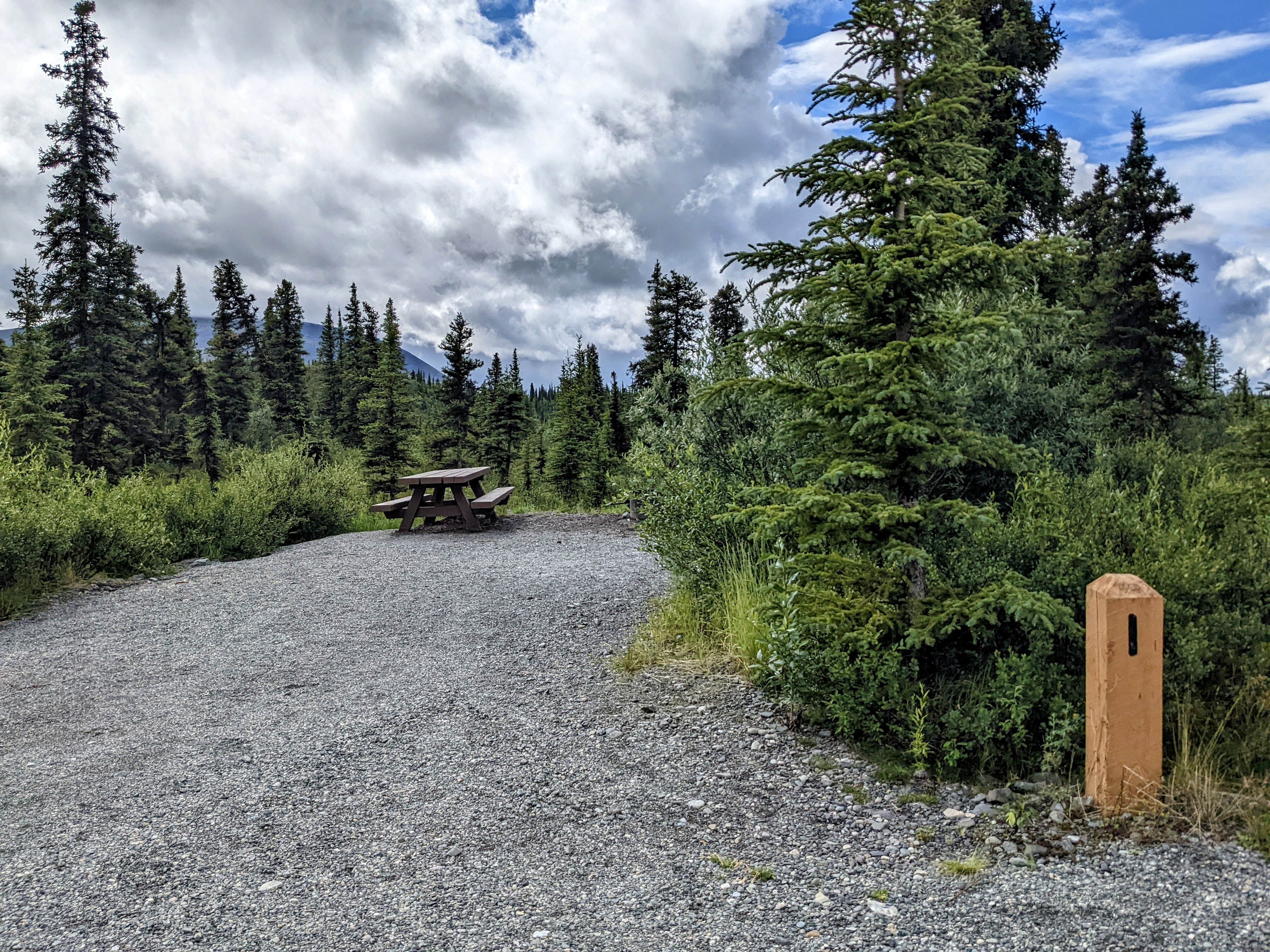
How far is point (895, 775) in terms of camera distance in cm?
343

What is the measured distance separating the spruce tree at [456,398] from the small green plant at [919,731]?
25296 mm

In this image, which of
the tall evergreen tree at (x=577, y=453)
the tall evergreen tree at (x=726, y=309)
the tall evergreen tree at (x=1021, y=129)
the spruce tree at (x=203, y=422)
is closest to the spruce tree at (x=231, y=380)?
the spruce tree at (x=203, y=422)

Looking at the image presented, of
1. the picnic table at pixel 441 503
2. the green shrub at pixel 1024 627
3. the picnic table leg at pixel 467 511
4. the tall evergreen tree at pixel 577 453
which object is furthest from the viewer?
the tall evergreen tree at pixel 577 453

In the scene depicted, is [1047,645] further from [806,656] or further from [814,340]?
[814,340]

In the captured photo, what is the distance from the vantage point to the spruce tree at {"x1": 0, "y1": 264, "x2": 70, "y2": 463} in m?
20.7

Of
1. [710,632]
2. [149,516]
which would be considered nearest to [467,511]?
[149,516]

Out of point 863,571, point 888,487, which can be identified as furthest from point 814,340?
point 863,571

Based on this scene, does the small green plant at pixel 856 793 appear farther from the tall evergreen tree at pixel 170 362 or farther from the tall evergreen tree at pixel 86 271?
the tall evergreen tree at pixel 170 362

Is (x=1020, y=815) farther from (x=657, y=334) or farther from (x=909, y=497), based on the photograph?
(x=657, y=334)

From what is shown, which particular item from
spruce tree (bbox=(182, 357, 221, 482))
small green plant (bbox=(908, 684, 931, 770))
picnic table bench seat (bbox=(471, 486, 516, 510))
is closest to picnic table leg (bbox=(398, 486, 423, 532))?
picnic table bench seat (bbox=(471, 486, 516, 510))

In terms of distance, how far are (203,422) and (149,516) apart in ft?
87.2

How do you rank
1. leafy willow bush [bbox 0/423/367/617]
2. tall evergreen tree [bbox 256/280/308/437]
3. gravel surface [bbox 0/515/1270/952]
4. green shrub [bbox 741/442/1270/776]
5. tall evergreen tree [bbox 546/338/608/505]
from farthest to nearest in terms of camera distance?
tall evergreen tree [bbox 256/280/308/437]
tall evergreen tree [bbox 546/338/608/505]
leafy willow bush [bbox 0/423/367/617]
green shrub [bbox 741/442/1270/776]
gravel surface [bbox 0/515/1270/952]

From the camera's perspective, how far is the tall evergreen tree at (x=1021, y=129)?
15812mm

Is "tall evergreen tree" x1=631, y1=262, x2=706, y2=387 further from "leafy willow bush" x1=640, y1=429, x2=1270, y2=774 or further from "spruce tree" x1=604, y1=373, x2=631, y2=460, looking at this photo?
"leafy willow bush" x1=640, y1=429, x2=1270, y2=774
